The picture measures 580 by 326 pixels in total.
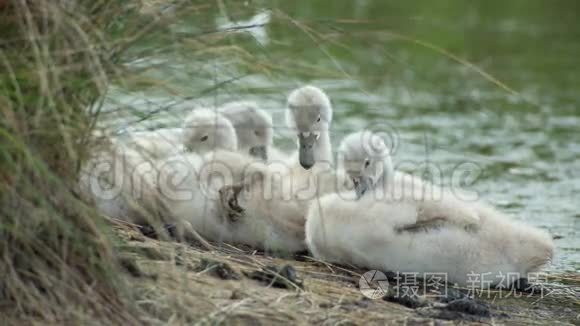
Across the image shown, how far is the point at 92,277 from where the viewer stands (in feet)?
15.0

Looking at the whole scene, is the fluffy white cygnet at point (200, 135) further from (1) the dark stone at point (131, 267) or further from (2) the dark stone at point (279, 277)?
(1) the dark stone at point (131, 267)

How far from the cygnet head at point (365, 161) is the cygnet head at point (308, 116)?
47cm

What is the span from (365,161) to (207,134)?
1.19 meters

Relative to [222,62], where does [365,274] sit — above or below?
below

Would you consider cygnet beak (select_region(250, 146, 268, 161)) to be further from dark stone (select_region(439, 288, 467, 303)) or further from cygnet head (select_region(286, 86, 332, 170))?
dark stone (select_region(439, 288, 467, 303))

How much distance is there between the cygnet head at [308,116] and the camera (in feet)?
22.4

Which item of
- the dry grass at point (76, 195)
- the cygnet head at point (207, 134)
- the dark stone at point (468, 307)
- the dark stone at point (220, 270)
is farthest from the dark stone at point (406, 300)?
the cygnet head at point (207, 134)

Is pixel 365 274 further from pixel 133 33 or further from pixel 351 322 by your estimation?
pixel 133 33

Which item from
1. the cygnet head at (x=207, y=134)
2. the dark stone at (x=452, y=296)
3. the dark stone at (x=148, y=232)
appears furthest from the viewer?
the cygnet head at (x=207, y=134)

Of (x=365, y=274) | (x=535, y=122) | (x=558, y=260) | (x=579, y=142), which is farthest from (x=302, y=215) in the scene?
(x=535, y=122)

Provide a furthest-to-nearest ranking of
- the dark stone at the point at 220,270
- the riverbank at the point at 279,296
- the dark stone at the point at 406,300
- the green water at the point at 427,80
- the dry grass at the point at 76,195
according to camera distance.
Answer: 1. the dark stone at the point at 406,300
2. the dark stone at the point at 220,270
3. the green water at the point at 427,80
4. the riverbank at the point at 279,296
5. the dry grass at the point at 76,195

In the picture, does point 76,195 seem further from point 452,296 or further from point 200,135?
point 200,135

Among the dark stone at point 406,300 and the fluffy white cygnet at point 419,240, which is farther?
the fluffy white cygnet at point 419,240

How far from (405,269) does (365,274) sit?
0.21 metres
